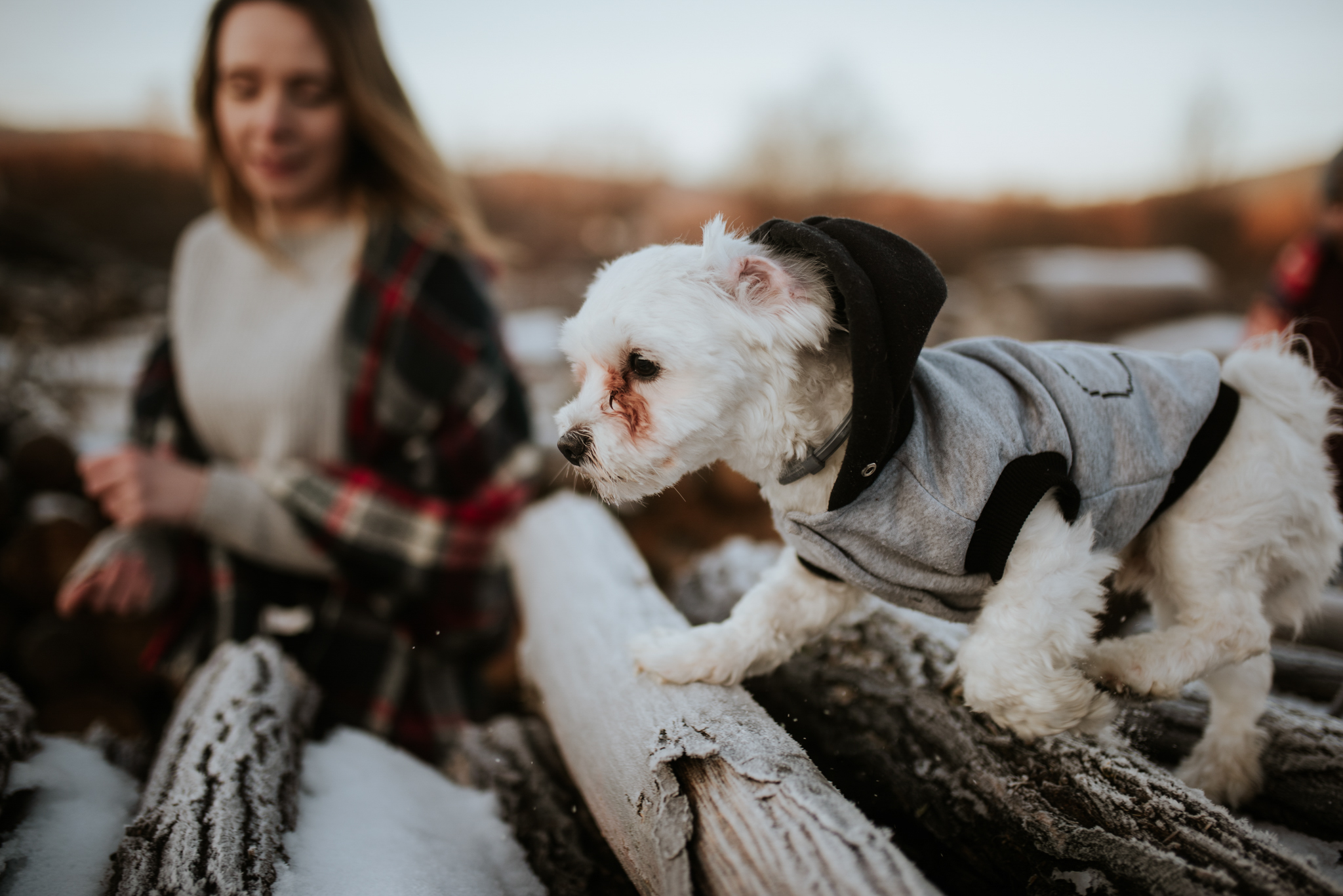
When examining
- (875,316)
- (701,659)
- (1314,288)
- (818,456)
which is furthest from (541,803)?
(1314,288)

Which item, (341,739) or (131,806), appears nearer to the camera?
(131,806)

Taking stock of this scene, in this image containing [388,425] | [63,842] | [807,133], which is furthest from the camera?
[807,133]

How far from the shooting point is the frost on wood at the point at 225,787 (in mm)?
1100

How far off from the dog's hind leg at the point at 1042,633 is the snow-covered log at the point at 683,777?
0.34m

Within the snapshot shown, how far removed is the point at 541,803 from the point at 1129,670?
4.22 ft

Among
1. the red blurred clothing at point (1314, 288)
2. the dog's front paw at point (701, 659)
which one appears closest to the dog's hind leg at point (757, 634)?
the dog's front paw at point (701, 659)

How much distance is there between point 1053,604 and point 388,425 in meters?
1.93

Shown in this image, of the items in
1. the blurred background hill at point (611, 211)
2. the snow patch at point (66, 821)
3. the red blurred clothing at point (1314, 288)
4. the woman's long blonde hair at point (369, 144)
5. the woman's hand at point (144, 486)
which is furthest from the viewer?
the blurred background hill at point (611, 211)

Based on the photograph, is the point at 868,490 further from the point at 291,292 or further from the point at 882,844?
the point at 291,292

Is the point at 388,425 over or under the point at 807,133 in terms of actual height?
under

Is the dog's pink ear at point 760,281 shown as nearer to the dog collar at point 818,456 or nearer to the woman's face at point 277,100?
the dog collar at point 818,456

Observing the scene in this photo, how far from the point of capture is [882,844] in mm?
929

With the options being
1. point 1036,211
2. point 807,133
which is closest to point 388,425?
point 807,133

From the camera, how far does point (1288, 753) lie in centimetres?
140
